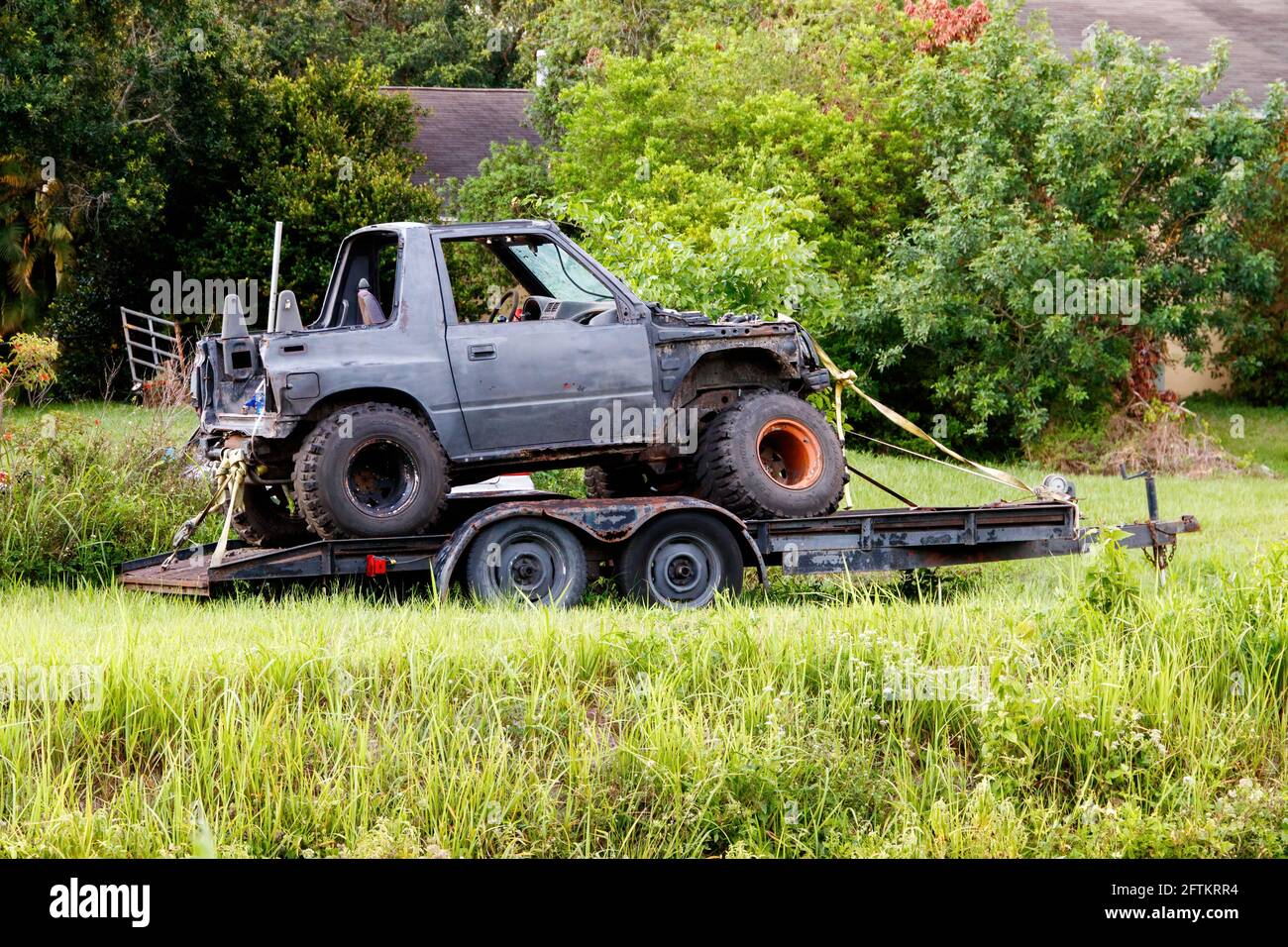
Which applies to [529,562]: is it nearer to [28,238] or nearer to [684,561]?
[684,561]

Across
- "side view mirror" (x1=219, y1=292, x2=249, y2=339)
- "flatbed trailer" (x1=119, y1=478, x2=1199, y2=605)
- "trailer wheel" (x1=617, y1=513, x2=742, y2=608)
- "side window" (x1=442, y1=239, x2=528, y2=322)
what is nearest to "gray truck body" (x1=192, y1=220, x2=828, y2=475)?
"side view mirror" (x1=219, y1=292, x2=249, y2=339)

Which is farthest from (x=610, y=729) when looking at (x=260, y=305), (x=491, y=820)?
(x=260, y=305)

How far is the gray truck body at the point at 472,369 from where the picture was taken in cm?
1019

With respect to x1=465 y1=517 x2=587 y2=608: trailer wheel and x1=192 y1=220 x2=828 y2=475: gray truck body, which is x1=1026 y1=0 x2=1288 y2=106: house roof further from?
x1=465 y1=517 x2=587 y2=608: trailer wheel

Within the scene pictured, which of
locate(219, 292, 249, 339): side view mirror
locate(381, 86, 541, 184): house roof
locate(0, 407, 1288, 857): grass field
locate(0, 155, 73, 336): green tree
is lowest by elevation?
locate(0, 407, 1288, 857): grass field

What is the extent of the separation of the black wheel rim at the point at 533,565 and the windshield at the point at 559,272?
198 centimetres

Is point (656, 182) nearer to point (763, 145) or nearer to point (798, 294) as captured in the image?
point (763, 145)

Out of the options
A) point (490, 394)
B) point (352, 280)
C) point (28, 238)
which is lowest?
point (490, 394)

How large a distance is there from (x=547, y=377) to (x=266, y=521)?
2436mm

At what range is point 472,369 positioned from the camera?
10.5 meters

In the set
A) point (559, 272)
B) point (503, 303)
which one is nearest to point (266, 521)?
point (503, 303)

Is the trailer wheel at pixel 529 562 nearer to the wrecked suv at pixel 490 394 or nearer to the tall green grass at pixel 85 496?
the wrecked suv at pixel 490 394

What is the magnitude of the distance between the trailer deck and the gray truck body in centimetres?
57

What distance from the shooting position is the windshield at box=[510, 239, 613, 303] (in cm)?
1119
